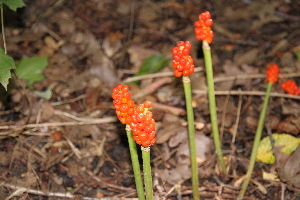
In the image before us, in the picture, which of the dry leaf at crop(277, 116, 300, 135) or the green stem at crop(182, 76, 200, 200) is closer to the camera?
the green stem at crop(182, 76, 200, 200)

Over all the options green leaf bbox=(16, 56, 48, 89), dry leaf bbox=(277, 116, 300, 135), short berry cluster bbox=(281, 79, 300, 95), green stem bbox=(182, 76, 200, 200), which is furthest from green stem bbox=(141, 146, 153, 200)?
short berry cluster bbox=(281, 79, 300, 95)

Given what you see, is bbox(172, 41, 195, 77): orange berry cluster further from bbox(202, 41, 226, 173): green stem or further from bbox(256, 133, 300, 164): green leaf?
bbox(256, 133, 300, 164): green leaf

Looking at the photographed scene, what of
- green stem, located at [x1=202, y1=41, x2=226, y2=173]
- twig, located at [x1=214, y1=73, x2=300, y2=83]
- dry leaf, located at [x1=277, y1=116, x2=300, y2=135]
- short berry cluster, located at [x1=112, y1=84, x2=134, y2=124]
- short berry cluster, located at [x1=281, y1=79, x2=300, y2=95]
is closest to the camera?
short berry cluster, located at [x1=112, y1=84, x2=134, y2=124]

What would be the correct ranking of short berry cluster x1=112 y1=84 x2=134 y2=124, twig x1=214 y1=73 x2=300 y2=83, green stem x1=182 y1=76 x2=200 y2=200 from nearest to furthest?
short berry cluster x1=112 y1=84 x2=134 y2=124 → green stem x1=182 y1=76 x2=200 y2=200 → twig x1=214 y1=73 x2=300 y2=83

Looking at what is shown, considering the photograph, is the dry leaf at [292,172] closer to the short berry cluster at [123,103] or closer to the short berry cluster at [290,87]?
the short berry cluster at [290,87]

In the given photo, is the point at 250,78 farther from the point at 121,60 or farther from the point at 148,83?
the point at 121,60

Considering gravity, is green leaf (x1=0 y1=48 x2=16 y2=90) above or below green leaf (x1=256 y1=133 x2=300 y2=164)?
above

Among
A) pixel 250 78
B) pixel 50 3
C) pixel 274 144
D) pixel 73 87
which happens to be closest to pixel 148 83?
pixel 73 87
